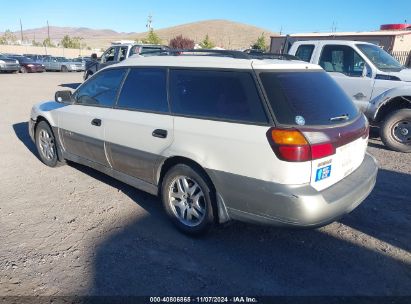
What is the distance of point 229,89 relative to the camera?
293 centimetres

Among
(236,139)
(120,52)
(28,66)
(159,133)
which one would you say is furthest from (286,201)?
(28,66)

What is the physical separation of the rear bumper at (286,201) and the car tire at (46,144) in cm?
318

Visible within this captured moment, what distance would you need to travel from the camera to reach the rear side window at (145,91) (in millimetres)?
3436

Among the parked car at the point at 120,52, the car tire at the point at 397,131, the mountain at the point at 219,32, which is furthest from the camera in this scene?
the mountain at the point at 219,32

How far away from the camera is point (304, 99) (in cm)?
281

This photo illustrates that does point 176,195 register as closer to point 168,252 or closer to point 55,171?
point 168,252

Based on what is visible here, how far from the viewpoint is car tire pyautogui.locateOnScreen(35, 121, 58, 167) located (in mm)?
5035

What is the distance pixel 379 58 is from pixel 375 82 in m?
0.72

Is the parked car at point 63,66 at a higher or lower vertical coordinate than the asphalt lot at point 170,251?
higher

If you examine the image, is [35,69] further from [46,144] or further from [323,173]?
[323,173]

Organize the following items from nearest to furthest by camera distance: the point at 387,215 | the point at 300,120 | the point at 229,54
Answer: the point at 300,120 → the point at 229,54 → the point at 387,215

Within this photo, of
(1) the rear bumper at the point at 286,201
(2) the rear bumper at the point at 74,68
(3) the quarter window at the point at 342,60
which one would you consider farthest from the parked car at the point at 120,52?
(2) the rear bumper at the point at 74,68

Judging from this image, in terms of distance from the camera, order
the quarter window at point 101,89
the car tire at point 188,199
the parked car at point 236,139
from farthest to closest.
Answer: the quarter window at point 101,89 < the car tire at point 188,199 < the parked car at point 236,139

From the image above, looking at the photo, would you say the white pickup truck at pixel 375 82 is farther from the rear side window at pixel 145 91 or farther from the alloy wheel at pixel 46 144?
the alloy wheel at pixel 46 144
